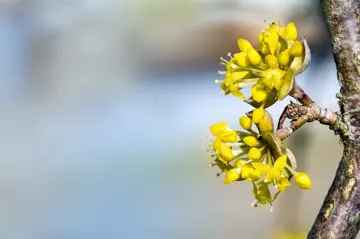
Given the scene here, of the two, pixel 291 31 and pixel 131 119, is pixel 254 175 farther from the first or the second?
pixel 131 119

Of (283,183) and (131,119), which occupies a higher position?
(131,119)

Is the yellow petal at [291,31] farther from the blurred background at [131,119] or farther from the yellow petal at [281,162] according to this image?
the blurred background at [131,119]

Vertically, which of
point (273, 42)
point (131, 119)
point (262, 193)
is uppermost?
point (131, 119)

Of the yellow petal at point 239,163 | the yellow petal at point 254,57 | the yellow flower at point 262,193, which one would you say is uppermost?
the yellow petal at point 254,57

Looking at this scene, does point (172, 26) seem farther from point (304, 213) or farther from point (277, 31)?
point (277, 31)

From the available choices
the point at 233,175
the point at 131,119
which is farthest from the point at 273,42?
the point at 131,119

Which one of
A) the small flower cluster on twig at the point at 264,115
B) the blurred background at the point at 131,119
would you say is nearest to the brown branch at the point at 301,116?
the small flower cluster on twig at the point at 264,115

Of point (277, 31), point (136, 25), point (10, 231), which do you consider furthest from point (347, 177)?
point (136, 25)
